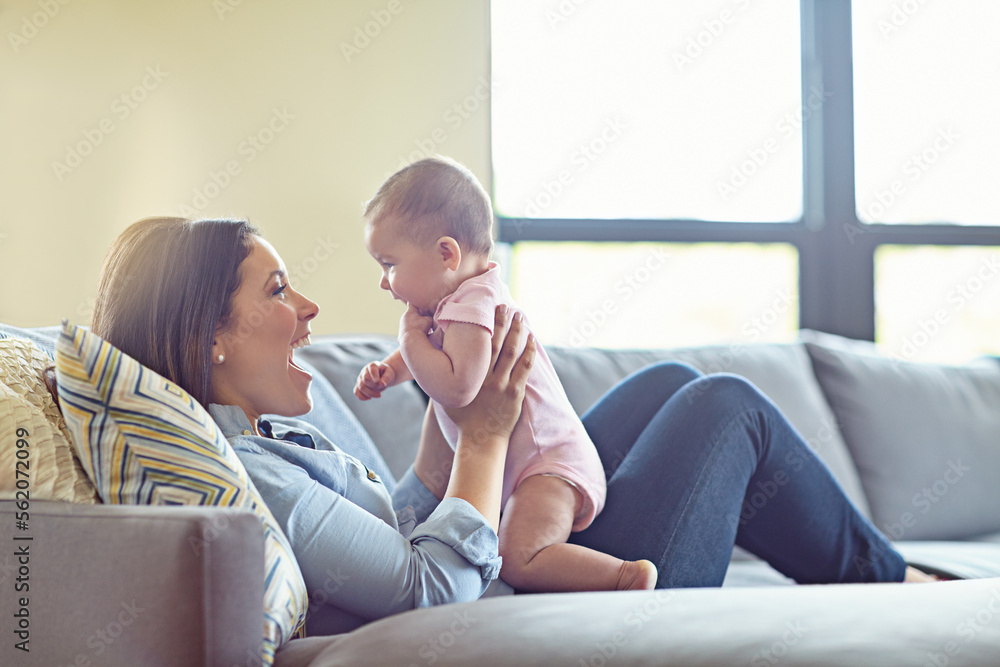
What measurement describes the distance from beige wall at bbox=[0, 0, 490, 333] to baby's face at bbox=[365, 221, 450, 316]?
1.39 m

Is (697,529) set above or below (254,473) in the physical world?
below

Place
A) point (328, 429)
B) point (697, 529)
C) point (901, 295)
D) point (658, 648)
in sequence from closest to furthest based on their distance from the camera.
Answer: point (658, 648)
point (697, 529)
point (328, 429)
point (901, 295)

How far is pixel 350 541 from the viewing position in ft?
2.93

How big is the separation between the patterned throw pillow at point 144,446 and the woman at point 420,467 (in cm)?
8

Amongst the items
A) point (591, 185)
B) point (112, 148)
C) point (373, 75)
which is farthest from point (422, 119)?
point (112, 148)

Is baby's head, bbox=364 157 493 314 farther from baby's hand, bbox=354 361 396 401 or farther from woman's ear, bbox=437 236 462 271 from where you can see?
baby's hand, bbox=354 361 396 401

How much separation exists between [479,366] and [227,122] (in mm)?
1824

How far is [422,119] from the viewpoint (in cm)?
269

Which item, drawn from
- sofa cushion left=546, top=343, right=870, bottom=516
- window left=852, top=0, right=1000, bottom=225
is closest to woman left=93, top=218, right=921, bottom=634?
sofa cushion left=546, top=343, right=870, bottom=516

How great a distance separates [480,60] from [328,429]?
1.74 m

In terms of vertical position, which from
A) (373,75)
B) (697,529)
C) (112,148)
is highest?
(373,75)

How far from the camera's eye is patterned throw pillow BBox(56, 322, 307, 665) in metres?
0.80

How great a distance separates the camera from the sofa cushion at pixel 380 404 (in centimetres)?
163

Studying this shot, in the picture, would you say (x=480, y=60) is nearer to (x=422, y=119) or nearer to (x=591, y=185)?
(x=422, y=119)
